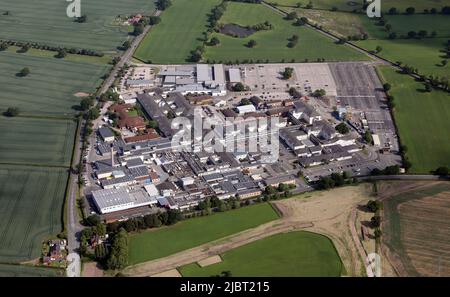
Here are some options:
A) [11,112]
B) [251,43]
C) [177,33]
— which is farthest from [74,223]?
[177,33]

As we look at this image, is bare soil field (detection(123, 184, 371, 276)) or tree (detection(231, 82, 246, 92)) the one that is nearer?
bare soil field (detection(123, 184, 371, 276))

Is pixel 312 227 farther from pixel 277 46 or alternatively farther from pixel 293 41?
pixel 293 41

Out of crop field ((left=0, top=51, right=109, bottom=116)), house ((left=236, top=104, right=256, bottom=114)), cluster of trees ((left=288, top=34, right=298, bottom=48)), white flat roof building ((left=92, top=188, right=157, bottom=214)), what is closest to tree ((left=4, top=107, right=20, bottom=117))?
crop field ((left=0, top=51, right=109, bottom=116))

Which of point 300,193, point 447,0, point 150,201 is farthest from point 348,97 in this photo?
point 447,0

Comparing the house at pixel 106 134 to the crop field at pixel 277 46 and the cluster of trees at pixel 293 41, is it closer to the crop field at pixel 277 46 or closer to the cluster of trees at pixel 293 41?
the crop field at pixel 277 46

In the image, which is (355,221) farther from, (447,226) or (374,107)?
(374,107)

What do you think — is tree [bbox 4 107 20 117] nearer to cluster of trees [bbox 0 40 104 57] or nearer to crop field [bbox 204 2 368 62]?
cluster of trees [bbox 0 40 104 57]
